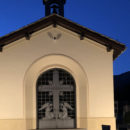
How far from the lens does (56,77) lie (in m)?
11.3

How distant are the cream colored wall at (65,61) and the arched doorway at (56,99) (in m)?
0.49

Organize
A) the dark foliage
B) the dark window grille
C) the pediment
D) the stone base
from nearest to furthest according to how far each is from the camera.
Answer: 1. the pediment
2. the stone base
3. the dark window grille
4. the dark foliage

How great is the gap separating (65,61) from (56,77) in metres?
1.00

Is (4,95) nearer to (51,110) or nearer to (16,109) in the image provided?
(16,109)

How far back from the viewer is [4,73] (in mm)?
10555

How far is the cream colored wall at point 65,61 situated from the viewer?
10398 millimetres

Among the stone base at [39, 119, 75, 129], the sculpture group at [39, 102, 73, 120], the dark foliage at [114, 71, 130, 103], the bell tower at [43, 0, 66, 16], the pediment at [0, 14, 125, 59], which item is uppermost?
the bell tower at [43, 0, 66, 16]

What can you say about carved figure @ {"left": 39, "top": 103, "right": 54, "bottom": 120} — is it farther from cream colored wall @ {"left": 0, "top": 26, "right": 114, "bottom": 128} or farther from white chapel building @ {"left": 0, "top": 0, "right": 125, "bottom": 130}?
cream colored wall @ {"left": 0, "top": 26, "right": 114, "bottom": 128}

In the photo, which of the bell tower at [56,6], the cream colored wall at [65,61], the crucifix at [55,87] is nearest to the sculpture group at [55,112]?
the crucifix at [55,87]

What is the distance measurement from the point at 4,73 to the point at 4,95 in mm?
1075

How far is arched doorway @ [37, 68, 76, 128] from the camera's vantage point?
10.9 m

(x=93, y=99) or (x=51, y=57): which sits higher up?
(x=51, y=57)

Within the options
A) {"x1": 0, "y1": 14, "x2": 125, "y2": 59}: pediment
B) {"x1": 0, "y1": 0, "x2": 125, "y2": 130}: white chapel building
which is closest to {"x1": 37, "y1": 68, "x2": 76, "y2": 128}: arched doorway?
{"x1": 0, "y1": 0, "x2": 125, "y2": 130}: white chapel building

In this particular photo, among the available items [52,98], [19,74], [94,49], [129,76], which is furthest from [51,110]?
[129,76]
